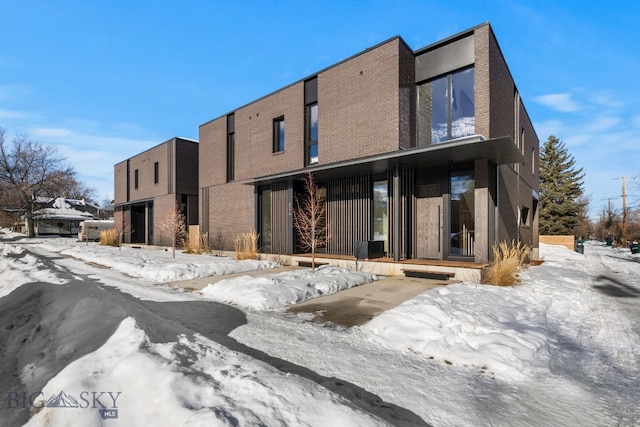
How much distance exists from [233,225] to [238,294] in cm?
1070

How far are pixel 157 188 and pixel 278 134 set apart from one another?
531 inches

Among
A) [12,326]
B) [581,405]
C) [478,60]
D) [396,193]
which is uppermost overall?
[478,60]

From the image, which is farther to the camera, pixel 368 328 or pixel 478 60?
pixel 478 60

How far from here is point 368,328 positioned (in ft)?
15.5

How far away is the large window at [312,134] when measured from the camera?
1380 centimetres

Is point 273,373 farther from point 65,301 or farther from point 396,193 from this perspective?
point 396,193

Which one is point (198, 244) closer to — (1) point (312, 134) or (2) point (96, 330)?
(1) point (312, 134)

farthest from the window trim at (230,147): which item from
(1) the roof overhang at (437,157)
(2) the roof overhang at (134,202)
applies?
(2) the roof overhang at (134,202)

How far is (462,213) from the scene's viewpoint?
413 inches

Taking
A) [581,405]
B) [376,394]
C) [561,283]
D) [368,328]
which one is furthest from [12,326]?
[561,283]

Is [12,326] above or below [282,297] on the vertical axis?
below

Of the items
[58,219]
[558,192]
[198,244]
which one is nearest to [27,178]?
[58,219]

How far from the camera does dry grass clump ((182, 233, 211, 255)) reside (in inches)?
706

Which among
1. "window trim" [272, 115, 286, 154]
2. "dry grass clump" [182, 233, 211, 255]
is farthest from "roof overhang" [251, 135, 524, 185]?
"dry grass clump" [182, 233, 211, 255]
